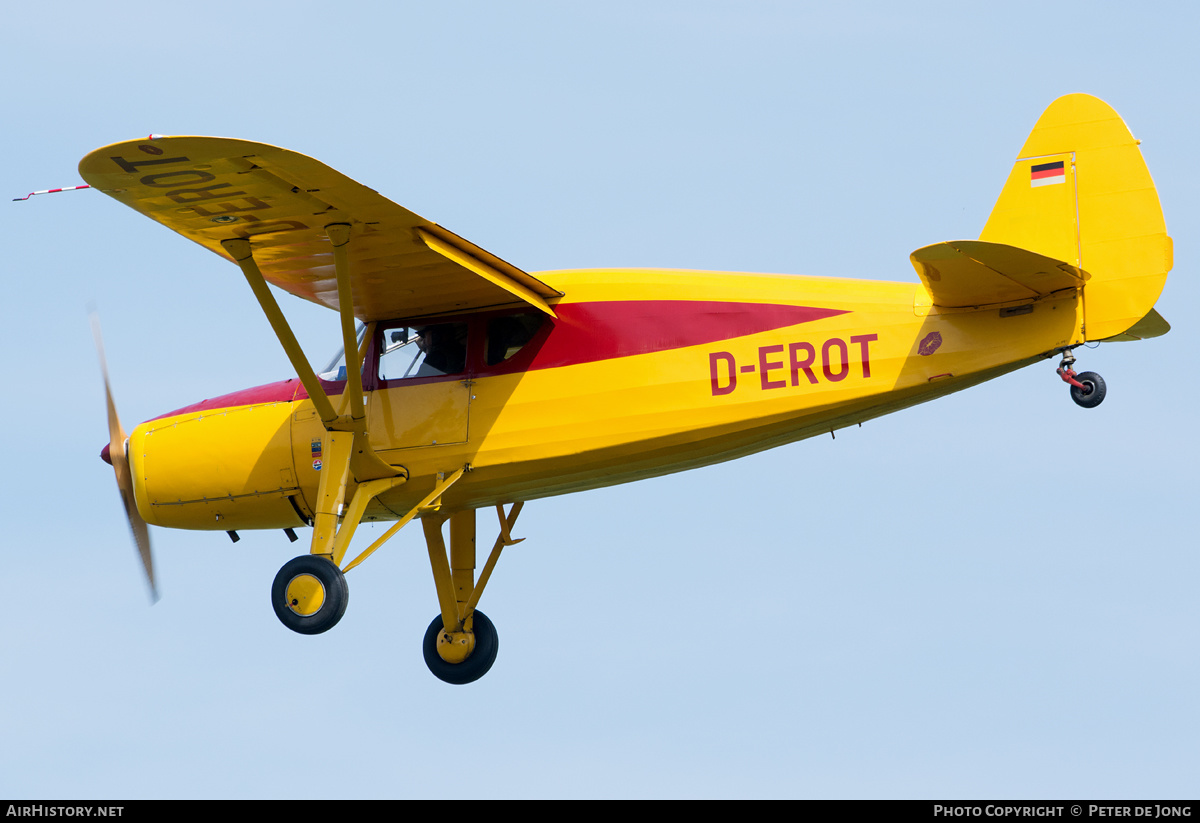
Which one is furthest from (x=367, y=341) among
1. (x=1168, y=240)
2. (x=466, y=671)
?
(x=1168, y=240)

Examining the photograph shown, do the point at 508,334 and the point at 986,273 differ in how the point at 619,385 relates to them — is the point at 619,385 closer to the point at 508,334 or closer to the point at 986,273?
the point at 508,334

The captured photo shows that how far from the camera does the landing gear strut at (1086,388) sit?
43.3ft

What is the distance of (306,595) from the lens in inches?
579

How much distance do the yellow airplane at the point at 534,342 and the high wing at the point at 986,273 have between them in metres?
0.02

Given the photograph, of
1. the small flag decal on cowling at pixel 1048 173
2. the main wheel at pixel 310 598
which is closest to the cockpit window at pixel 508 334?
the main wheel at pixel 310 598

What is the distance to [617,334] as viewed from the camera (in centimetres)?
1505

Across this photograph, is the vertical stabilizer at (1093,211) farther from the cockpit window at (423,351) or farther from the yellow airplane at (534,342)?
the cockpit window at (423,351)

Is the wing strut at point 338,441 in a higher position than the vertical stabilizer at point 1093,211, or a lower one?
lower

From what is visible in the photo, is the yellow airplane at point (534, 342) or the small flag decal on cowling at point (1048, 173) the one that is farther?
the small flag decal on cowling at point (1048, 173)

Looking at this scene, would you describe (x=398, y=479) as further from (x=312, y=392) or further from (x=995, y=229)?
(x=995, y=229)

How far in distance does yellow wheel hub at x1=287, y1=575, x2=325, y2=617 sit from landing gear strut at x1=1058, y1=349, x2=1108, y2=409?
20.4 feet

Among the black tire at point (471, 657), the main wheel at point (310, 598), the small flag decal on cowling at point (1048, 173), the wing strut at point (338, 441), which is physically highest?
the small flag decal on cowling at point (1048, 173)

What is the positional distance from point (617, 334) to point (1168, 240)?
4.51 metres

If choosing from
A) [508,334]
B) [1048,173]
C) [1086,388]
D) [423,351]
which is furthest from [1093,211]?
[423,351]
